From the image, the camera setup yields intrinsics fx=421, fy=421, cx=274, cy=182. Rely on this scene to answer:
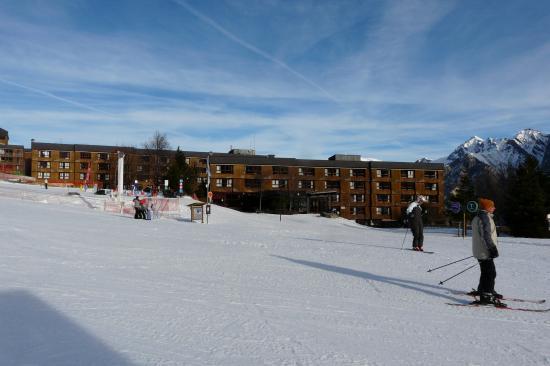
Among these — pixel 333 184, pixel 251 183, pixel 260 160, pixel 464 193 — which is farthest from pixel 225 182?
pixel 464 193

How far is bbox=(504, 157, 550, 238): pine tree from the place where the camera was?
35.9 m

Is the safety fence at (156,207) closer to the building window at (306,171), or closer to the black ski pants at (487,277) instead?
the black ski pants at (487,277)

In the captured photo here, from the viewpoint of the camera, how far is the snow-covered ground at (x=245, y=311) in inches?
157

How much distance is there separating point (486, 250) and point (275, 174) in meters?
65.8

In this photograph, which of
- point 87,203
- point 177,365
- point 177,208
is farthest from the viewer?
point 177,208

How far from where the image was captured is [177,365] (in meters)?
3.56

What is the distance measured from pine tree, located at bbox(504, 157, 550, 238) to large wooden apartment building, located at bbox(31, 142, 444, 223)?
108 ft

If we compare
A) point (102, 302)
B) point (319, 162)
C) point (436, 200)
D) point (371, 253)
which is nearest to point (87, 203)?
point (371, 253)

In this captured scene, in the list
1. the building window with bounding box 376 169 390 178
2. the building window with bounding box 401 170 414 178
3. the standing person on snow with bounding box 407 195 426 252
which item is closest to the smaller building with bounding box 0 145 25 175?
the building window with bounding box 376 169 390 178

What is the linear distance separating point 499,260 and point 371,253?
3.60m

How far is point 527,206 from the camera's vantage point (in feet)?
119

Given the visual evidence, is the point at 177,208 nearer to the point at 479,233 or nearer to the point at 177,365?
the point at 479,233

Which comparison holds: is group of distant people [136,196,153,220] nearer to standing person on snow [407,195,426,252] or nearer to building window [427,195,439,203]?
standing person on snow [407,195,426,252]

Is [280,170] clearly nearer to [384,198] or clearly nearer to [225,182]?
[225,182]
